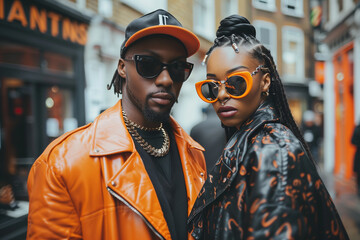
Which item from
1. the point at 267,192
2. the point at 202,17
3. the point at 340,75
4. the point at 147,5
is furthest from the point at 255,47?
the point at 340,75

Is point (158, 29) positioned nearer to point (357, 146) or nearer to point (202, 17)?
point (357, 146)

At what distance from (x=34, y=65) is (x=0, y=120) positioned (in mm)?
1168

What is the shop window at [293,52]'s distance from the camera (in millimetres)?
8678

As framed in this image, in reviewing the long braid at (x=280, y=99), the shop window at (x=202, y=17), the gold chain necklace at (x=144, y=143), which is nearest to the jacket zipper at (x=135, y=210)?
the gold chain necklace at (x=144, y=143)

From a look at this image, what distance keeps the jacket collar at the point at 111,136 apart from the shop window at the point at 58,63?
13.8 ft

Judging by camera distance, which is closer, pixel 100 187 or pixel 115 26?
pixel 100 187

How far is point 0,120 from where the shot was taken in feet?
13.8

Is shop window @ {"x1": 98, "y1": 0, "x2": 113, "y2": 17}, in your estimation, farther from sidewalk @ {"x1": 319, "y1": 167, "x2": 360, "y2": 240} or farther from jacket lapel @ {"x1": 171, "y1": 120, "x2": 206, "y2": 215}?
sidewalk @ {"x1": 319, "y1": 167, "x2": 360, "y2": 240}

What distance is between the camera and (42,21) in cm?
479

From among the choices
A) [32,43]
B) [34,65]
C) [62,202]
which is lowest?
[62,202]

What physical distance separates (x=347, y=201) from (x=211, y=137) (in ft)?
15.3

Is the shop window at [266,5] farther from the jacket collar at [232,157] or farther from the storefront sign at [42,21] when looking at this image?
the storefront sign at [42,21]

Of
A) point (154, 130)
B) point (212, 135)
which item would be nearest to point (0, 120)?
point (212, 135)

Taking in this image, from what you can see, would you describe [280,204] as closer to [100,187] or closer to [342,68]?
[100,187]
